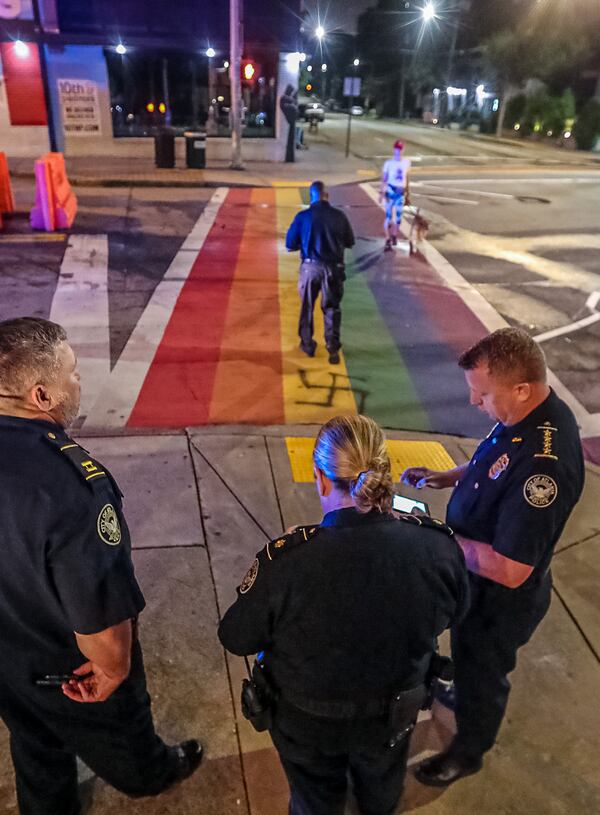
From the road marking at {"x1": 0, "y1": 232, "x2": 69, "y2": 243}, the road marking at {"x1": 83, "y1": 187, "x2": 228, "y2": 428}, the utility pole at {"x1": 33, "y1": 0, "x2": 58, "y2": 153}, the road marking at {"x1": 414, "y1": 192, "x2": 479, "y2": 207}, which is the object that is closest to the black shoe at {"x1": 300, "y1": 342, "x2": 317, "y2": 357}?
the road marking at {"x1": 83, "y1": 187, "x2": 228, "y2": 428}

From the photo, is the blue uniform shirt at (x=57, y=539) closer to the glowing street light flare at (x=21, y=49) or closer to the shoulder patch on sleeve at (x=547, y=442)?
the shoulder patch on sleeve at (x=547, y=442)

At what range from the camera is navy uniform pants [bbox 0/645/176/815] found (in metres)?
2.21

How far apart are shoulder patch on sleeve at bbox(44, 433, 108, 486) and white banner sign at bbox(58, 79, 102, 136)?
23.2 meters

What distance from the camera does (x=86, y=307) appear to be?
8773 mm

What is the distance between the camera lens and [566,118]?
35.8 m

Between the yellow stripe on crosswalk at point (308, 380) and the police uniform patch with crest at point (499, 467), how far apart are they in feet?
11.7

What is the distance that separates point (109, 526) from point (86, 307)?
24.6 ft

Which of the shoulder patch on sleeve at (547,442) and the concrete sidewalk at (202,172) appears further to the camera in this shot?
the concrete sidewalk at (202,172)

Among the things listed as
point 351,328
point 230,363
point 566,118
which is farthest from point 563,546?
point 566,118

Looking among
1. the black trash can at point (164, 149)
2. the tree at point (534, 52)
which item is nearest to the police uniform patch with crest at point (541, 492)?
the black trash can at point (164, 149)

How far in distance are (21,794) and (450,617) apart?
1816mm

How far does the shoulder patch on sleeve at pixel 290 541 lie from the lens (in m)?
1.84

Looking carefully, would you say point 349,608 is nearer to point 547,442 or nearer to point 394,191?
point 547,442

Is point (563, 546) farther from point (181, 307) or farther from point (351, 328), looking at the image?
point (181, 307)
